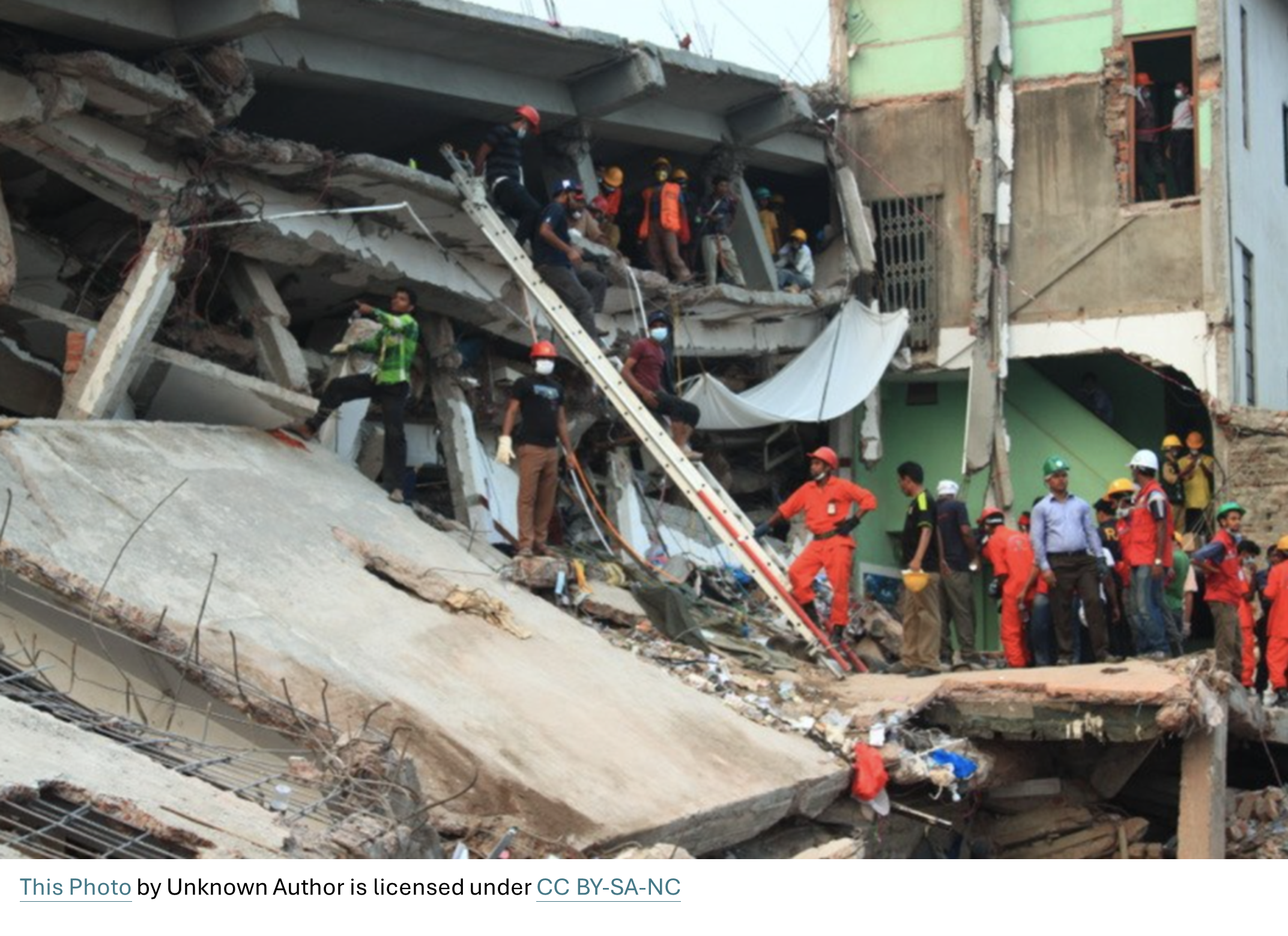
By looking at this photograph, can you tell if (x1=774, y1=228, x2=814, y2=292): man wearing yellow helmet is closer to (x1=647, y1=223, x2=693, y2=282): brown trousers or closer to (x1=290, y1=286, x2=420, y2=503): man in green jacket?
(x1=647, y1=223, x2=693, y2=282): brown trousers

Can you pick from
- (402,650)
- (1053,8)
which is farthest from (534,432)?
(1053,8)

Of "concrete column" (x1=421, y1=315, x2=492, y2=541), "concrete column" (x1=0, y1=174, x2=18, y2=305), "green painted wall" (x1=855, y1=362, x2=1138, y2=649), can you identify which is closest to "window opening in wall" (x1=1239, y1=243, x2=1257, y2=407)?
"green painted wall" (x1=855, y1=362, x2=1138, y2=649)

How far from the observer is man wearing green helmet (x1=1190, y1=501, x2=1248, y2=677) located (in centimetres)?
1633

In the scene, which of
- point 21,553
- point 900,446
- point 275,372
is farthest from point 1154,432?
point 21,553

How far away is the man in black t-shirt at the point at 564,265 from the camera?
53.9ft

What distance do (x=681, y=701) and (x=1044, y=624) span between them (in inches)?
178

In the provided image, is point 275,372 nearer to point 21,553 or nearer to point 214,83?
point 214,83

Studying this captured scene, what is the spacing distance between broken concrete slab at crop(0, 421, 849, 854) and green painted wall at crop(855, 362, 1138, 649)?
983 cm

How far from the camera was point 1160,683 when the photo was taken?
13.9 metres

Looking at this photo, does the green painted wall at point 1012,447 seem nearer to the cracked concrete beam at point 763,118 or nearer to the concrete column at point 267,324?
the cracked concrete beam at point 763,118

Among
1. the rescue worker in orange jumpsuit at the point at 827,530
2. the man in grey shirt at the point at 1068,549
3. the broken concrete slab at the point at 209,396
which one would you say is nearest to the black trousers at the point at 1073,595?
the man in grey shirt at the point at 1068,549

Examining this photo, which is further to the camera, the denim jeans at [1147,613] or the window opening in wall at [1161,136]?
the window opening in wall at [1161,136]

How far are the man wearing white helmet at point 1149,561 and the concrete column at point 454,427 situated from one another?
4769 millimetres

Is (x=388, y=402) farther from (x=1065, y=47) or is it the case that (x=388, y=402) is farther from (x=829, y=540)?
(x=1065, y=47)
